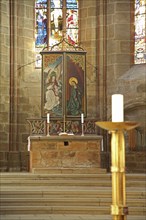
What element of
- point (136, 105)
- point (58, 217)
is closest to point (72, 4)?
point (136, 105)

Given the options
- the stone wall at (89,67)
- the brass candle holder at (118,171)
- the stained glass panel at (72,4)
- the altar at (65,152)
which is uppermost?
the stained glass panel at (72,4)

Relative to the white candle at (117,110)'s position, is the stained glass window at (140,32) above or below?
above

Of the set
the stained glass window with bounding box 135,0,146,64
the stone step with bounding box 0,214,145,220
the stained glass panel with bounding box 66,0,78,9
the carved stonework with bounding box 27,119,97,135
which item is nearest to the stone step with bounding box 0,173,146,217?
the stone step with bounding box 0,214,145,220

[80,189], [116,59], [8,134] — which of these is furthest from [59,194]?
[116,59]

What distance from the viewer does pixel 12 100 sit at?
56.6 feet

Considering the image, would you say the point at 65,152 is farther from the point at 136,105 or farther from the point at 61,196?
the point at 136,105

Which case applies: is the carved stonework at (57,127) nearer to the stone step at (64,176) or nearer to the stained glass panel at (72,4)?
the stone step at (64,176)

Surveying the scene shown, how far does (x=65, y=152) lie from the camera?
14406 millimetres

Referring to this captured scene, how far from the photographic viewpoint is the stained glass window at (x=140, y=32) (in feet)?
57.3

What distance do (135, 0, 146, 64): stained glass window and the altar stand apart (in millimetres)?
4104

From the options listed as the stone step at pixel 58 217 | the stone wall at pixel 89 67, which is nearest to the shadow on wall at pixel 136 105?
the stone wall at pixel 89 67

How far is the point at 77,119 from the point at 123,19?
12.8 feet

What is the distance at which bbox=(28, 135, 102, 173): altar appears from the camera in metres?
14.3

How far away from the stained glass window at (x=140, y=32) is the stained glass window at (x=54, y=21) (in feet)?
6.53
